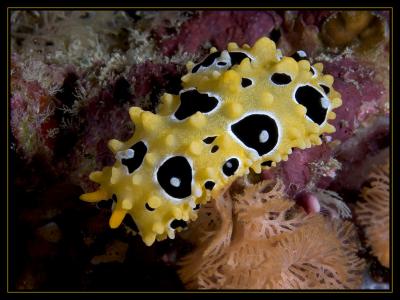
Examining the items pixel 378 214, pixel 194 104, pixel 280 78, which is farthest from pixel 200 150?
pixel 378 214

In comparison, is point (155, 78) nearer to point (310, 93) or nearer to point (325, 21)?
point (310, 93)

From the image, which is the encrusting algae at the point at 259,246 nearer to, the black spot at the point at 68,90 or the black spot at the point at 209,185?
the black spot at the point at 209,185

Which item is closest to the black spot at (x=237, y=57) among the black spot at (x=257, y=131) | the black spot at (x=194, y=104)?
the black spot at (x=194, y=104)

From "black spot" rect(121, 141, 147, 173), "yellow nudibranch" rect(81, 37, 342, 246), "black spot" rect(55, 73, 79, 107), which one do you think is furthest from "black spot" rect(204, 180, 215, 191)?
"black spot" rect(55, 73, 79, 107)

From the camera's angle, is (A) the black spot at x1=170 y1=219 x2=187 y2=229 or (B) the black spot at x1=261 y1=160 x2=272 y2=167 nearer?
(A) the black spot at x1=170 y1=219 x2=187 y2=229

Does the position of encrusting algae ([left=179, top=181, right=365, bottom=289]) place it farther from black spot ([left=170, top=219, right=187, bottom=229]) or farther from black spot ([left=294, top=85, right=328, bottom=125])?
black spot ([left=294, top=85, right=328, bottom=125])

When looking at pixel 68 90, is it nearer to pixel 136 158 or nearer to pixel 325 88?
pixel 136 158

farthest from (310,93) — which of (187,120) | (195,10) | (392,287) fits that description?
(392,287)
